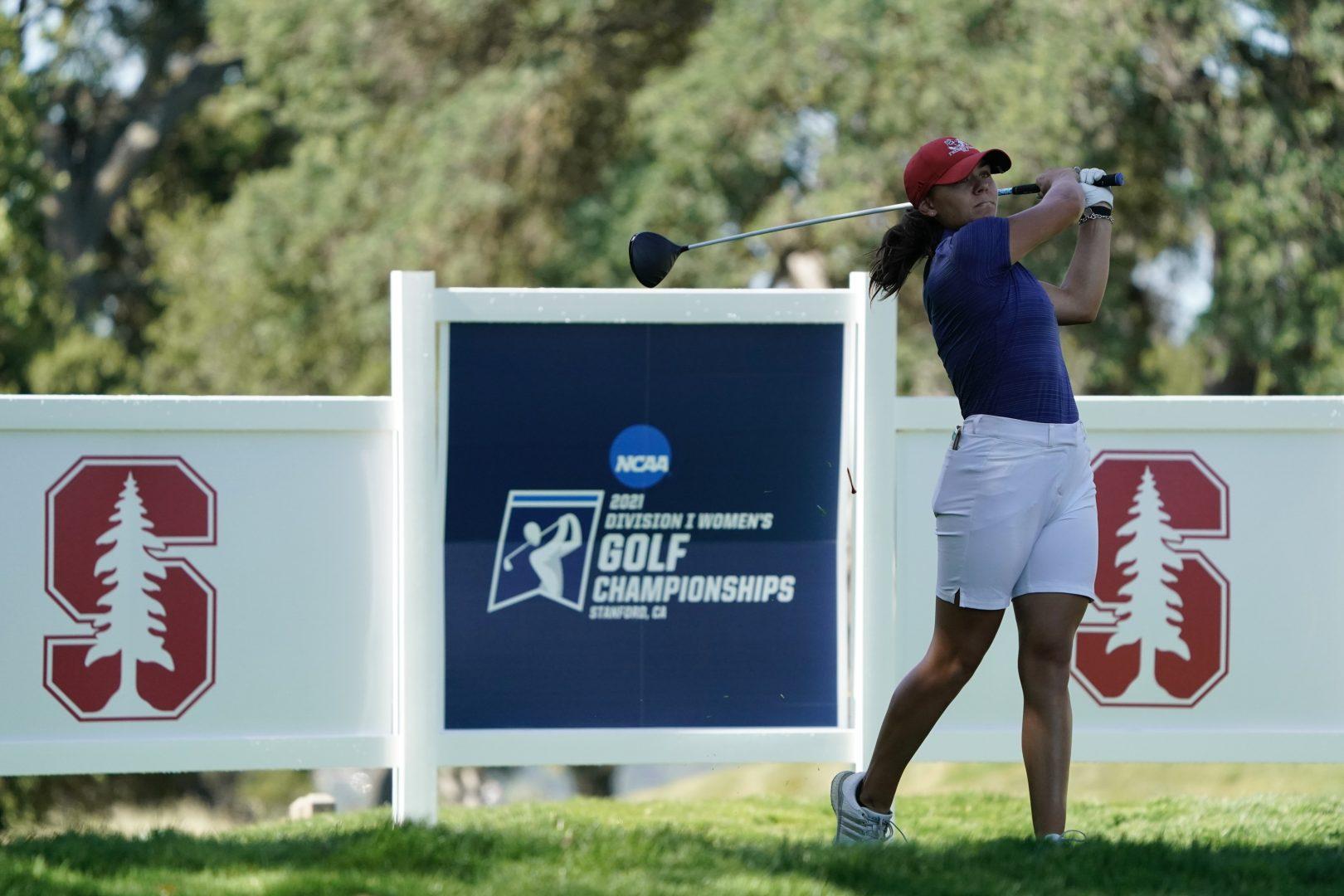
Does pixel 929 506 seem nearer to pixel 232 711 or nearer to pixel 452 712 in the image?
pixel 452 712

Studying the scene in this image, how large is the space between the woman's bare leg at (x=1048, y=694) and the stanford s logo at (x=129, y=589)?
239 cm

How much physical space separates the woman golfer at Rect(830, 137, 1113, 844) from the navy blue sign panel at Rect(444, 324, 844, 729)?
888 mm

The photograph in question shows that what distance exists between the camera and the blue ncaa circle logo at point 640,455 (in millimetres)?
4824

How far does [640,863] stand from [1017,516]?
124 cm

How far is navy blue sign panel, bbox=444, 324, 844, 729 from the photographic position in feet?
15.7

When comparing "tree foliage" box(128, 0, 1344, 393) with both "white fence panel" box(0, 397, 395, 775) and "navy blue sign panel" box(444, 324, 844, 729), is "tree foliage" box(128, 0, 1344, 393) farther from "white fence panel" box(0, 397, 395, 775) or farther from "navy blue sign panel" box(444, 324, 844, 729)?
"white fence panel" box(0, 397, 395, 775)

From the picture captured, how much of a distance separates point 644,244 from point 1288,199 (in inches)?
408

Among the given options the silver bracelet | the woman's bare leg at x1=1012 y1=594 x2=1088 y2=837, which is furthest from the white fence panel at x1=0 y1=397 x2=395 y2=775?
the silver bracelet

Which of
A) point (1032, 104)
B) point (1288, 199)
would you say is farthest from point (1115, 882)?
point (1288, 199)

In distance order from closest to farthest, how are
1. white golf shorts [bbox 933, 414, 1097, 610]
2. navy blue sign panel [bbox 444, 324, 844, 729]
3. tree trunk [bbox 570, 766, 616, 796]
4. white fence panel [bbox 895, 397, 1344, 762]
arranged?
white golf shorts [bbox 933, 414, 1097, 610] → navy blue sign panel [bbox 444, 324, 844, 729] → white fence panel [bbox 895, 397, 1344, 762] → tree trunk [bbox 570, 766, 616, 796]

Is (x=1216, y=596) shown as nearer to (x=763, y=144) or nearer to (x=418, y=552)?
(x=418, y=552)

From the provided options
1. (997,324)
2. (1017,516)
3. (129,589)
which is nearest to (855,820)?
(1017,516)

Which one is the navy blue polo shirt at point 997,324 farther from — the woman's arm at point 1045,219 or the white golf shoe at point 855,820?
the white golf shoe at point 855,820

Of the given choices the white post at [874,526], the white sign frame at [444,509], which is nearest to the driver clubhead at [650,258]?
the white sign frame at [444,509]
